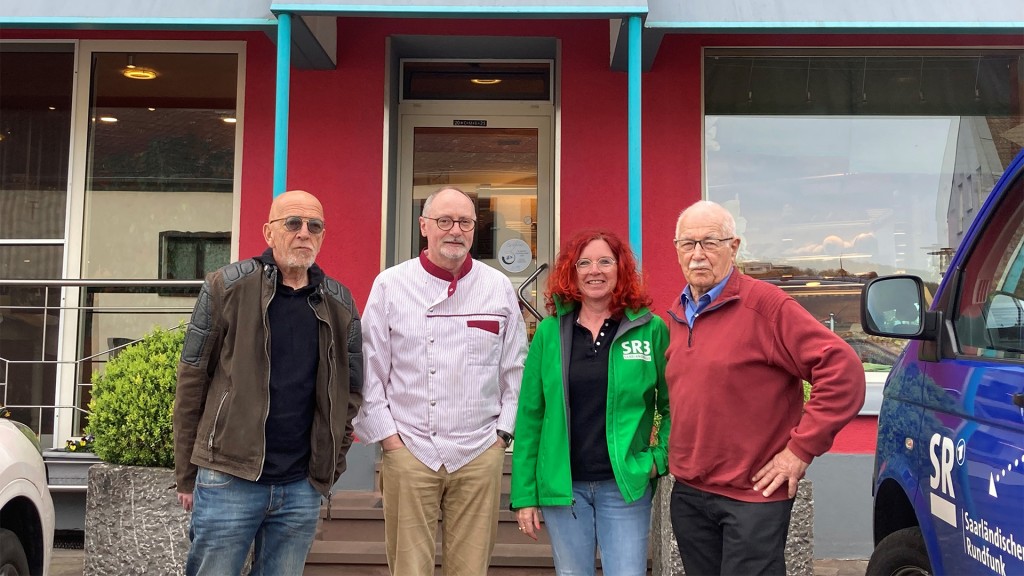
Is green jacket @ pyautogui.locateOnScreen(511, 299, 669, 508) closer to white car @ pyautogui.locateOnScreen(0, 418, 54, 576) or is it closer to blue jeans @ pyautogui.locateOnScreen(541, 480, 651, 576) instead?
blue jeans @ pyautogui.locateOnScreen(541, 480, 651, 576)

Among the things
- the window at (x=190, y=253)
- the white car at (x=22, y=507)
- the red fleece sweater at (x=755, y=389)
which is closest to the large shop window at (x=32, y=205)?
the window at (x=190, y=253)

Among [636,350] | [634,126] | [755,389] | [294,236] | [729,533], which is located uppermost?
[634,126]

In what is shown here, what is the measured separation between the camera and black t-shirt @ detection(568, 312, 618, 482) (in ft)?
9.32

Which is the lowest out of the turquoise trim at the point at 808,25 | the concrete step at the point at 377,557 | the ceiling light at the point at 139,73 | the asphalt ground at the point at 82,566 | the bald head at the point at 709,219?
the asphalt ground at the point at 82,566

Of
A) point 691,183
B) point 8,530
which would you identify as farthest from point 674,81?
point 8,530

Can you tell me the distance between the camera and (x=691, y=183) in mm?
6332

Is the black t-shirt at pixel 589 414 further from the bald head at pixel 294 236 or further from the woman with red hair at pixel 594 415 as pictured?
the bald head at pixel 294 236

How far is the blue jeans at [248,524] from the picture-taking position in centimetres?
287

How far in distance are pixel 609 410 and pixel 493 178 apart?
13.3 ft

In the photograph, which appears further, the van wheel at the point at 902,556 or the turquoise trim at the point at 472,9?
the turquoise trim at the point at 472,9

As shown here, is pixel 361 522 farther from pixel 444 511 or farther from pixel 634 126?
pixel 634 126

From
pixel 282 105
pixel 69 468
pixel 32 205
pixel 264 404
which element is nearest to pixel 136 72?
pixel 32 205

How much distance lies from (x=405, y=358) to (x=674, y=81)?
4055 mm

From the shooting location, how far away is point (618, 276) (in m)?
2.94
